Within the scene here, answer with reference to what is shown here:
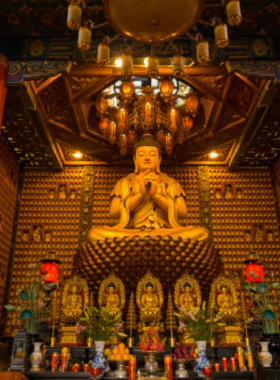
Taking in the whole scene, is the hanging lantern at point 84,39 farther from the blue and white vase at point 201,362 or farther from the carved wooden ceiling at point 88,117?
the blue and white vase at point 201,362

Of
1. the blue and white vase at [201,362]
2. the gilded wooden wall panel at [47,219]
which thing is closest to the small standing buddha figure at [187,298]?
the blue and white vase at [201,362]

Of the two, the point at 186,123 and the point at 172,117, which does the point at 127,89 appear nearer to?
the point at 172,117

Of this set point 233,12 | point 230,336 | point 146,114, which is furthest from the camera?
point 146,114

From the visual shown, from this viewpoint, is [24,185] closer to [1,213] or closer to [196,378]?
[1,213]

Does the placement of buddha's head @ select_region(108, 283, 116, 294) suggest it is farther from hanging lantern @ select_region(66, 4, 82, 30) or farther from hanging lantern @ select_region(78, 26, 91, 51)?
hanging lantern @ select_region(66, 4, 82, 30)

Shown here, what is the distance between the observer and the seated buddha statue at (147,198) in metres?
7.41

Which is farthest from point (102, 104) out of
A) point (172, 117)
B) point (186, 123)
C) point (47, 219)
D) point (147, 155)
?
point (47, 219)

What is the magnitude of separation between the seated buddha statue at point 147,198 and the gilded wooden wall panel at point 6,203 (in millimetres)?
2309

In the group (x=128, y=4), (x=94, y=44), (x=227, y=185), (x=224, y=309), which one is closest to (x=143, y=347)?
(x=224, y=309)

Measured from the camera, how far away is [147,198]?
7.61 m

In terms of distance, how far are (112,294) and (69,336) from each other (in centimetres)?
88

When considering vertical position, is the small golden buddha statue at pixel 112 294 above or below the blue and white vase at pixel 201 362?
above

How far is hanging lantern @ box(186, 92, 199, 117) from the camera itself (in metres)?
7.73

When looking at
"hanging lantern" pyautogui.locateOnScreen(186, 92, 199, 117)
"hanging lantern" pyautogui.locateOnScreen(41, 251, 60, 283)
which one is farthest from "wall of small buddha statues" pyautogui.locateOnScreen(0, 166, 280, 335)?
"hanging lantern" pyautogui.locateOnScreen(186, 92, 199, 117)
